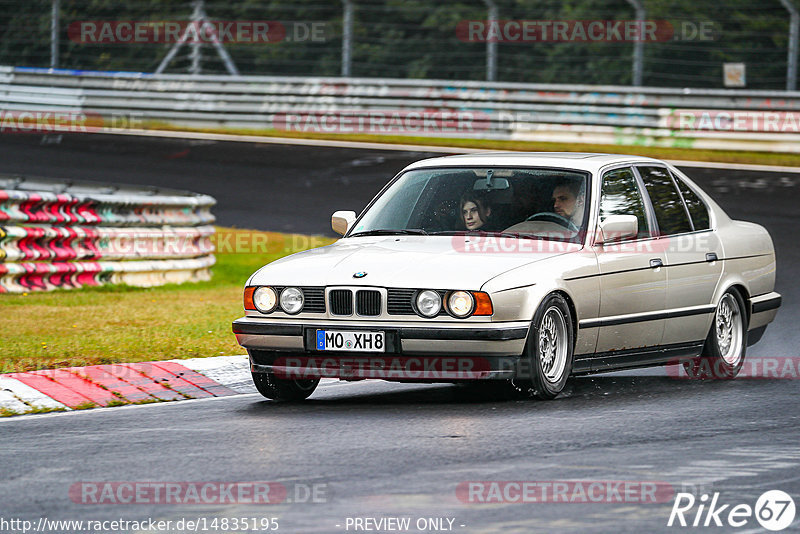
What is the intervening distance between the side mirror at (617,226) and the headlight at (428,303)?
135 cm

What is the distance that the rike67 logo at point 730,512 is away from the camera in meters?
5.67

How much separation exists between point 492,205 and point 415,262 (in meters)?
1.09

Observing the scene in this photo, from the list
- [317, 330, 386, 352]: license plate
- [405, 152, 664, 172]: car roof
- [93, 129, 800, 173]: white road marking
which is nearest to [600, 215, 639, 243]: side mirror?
[405, 152, 664, 172]: car roof

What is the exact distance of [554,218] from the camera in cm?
918

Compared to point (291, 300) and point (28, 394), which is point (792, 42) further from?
point (28, 394)

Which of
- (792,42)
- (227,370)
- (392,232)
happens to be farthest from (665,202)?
(792,42)

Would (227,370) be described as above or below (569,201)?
below

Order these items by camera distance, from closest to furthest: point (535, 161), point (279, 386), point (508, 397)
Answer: point (508, 397)
point (279, 386)
point (535, 161)

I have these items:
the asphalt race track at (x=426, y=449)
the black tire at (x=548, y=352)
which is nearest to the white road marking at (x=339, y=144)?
the asphalt race track at (x=426, y=449)

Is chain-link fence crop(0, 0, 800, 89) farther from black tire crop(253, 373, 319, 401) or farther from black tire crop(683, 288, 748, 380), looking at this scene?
black tire crop(253, 373, 319, 401)

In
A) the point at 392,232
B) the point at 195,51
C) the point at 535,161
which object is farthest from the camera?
the point at 195,51

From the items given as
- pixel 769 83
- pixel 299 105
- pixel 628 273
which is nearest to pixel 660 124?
pixel 769 83

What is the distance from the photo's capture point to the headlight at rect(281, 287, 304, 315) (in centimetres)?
845

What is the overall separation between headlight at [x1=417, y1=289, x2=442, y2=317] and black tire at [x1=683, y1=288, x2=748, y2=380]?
2.56 meters
